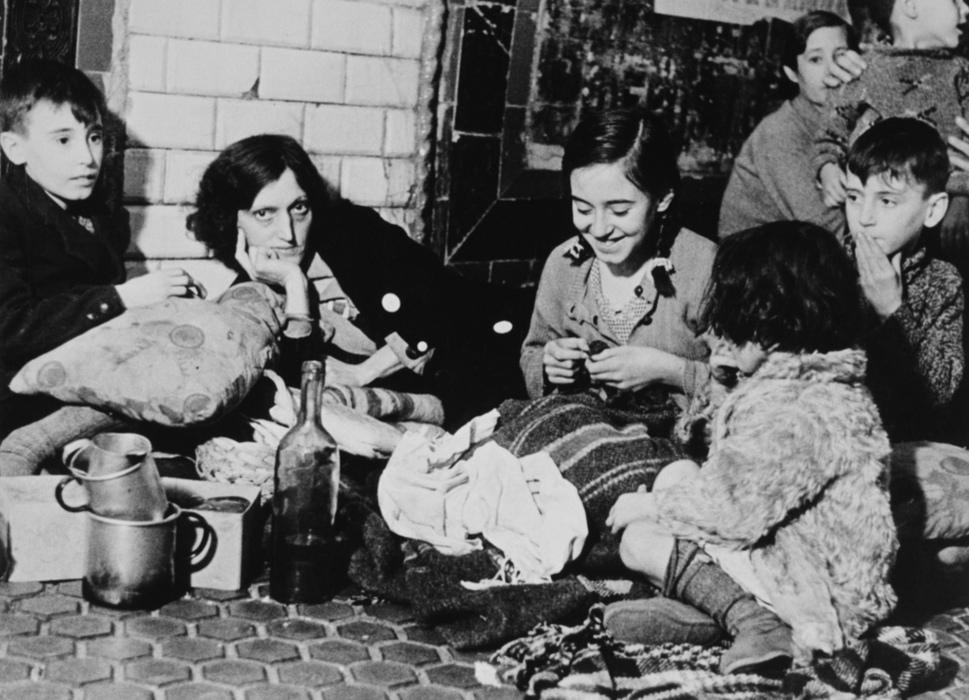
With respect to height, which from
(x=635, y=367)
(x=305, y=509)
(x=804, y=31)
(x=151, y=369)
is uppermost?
(x=804, y=31)

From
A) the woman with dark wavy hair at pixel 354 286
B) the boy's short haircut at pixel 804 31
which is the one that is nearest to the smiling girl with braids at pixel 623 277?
the woman with dark wavy hair at pixel 354 286

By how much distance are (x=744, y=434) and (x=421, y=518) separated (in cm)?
110

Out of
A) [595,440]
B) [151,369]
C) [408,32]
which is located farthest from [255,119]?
[595,440]

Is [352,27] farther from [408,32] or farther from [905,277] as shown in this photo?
[905,277]

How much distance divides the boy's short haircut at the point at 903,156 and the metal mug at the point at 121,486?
262 cm

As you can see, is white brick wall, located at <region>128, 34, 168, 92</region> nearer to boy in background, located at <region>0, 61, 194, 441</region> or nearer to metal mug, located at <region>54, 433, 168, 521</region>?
boy in background, located at <region>0, 61, 194, 441</region>

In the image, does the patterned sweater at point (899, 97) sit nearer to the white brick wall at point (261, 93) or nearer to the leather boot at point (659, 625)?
the white brick wall at point (261, 93)

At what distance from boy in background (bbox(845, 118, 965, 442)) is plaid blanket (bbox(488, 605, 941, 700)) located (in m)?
1.13

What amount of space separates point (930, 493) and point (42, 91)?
307 centimetres

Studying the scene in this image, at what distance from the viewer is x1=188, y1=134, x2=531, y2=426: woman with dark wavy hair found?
420 cm

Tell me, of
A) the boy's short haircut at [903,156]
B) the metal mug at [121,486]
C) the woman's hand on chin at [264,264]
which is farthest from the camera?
the woman's hand on chin at [264,264]

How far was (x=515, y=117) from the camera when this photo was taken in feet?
15.3

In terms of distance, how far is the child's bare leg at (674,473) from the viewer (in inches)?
139

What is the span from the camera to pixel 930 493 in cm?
364
